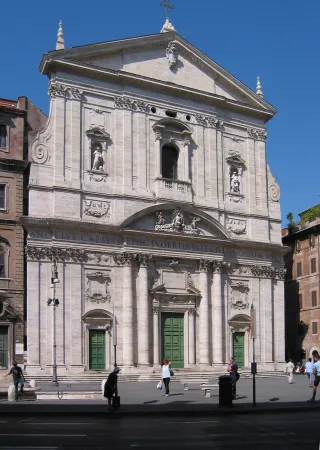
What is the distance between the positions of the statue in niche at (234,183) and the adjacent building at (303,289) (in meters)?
Result: 11.5

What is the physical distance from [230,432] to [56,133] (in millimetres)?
25686

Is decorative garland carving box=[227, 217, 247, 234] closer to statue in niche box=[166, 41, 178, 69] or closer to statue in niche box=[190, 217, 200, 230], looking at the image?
statue in niche box=[190, 217, 200, 230]

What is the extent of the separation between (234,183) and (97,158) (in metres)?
9.81

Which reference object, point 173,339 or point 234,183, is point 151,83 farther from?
point 173,339

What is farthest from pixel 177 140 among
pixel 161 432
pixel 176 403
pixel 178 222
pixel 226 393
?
pixel 161 432

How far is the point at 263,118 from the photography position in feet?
157

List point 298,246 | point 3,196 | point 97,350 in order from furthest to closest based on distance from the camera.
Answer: point 298,246, point 3,196, point 97,350

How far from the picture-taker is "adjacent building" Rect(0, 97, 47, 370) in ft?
125

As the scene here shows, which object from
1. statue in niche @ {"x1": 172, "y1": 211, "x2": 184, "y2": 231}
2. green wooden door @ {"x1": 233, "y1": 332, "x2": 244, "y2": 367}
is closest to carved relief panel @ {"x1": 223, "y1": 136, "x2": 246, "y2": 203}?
statue in niche @ {"x1": 172, "y1": 211, "x2": 184, "y2": 231}

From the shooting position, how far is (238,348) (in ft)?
142

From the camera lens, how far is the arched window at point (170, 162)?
43.0 m

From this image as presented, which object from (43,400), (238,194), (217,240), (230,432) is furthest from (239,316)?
(230,432)

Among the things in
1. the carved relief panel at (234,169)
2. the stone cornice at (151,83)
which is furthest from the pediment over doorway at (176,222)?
the stone cornice at (151,83)

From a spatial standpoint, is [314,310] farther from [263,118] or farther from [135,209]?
[135,209]
